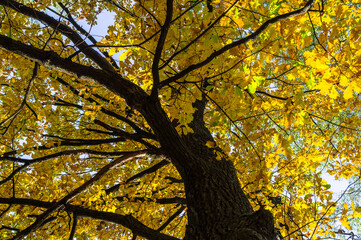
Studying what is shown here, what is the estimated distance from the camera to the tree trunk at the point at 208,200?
1849 millimetres

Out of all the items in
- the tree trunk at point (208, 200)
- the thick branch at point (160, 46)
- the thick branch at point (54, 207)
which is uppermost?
the thick branch at point (160, 46)

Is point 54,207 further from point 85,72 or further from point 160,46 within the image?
point 160,46

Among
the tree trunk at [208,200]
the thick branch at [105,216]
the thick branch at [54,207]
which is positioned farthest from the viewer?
the thick branch at [105,216]

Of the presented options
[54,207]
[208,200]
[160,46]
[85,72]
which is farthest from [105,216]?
[160,46]

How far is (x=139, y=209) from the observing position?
3.85 meters

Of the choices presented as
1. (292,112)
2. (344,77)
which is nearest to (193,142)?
(292,112)

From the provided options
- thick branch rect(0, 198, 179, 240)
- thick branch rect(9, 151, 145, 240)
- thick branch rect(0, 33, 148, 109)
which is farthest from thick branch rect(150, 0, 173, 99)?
thick branch rect(0, 198, 179, 240)

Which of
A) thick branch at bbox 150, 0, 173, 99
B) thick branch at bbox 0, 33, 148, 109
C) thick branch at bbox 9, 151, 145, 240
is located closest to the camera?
thick branch at bbox 150, 0, 173, 99

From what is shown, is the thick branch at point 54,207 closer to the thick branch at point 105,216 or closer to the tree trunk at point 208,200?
the thick branch at point 105,216

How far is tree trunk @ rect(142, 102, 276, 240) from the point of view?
1.85 m

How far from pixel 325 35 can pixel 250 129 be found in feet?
3.19

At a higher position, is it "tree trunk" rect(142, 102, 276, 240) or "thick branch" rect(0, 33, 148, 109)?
"thick branch" rect(0, 33, 148, 109)

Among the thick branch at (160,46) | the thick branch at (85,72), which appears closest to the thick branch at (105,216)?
the thick branch at (85,72)

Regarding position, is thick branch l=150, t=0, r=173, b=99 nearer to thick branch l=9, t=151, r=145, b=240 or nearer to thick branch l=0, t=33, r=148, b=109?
thick branch l=0, t=33, r=148, b=109
